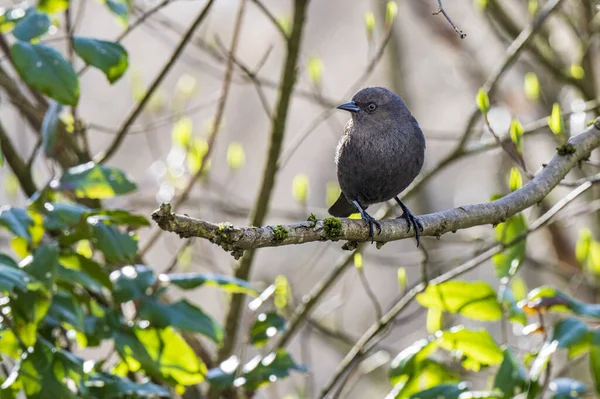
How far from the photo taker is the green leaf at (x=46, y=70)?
2.86 m

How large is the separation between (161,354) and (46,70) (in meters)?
1.17

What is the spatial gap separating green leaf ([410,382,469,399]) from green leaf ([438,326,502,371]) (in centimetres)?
21

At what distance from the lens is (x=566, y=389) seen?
10.2 feet

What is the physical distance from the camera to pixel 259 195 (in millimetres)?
4422

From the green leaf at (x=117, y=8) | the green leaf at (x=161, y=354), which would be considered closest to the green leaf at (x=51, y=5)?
the green leaf at (x=117, y=8)

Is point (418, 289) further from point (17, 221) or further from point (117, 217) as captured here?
point (17, 221)

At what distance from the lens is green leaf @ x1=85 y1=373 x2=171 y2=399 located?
114 inches

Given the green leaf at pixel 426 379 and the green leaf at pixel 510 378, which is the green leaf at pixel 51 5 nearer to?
the green leaf at pixel 426 379

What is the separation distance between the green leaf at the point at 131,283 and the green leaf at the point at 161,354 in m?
→ 0.14

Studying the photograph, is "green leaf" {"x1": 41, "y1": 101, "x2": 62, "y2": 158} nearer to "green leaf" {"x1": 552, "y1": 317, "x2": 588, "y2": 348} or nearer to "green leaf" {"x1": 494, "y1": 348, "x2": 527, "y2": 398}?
"green leaf" {"x1": 494, "y1": 348, "x2": 527, "y2": 398}

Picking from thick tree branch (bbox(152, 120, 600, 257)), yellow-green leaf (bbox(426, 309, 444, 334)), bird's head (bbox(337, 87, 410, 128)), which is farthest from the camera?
bird's head (bbox(337, 87, 410, 128))

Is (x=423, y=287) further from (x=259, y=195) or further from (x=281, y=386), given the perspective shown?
(x=281, y=386)

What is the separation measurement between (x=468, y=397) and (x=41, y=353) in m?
1.60

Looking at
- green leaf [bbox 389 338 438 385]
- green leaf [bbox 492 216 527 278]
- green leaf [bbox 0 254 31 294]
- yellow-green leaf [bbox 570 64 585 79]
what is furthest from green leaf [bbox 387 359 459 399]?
yellow-green leaf [bbox 570 64 585 79]
